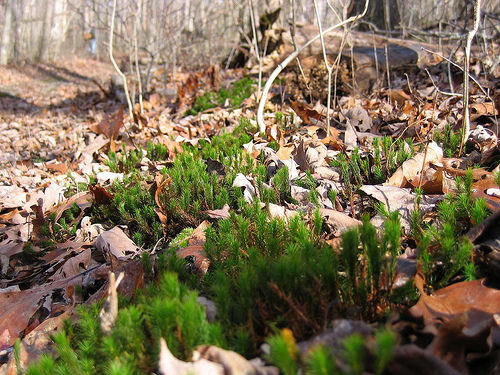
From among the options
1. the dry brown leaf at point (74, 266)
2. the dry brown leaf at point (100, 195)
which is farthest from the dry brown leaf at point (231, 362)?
the dry brown leaf at point (100, 195)

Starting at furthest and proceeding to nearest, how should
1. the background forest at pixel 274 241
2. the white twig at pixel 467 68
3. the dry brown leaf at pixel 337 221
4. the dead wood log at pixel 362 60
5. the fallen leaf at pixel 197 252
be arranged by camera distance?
the dead wood log at pixel 362 60 → the white twig at pixel 467 68 → the dry brown leaf at pixel 337 221 → the fallen leaf at pixel 197 252 → the background forest at pixel 274 241

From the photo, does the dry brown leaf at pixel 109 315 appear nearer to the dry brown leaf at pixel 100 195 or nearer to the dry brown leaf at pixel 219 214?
the dry brown leaf at pixel 219 214

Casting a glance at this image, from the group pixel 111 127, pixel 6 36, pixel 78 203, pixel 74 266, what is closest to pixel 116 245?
pixel 74 266

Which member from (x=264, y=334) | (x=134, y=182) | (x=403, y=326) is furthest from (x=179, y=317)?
(x=134, y=182)

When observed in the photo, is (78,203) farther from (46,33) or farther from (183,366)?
(46,33)

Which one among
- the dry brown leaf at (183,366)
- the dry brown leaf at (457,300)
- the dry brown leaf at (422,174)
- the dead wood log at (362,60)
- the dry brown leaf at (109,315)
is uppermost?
the dead wood log at (362,60)

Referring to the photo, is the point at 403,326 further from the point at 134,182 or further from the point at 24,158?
the point at 24,158
